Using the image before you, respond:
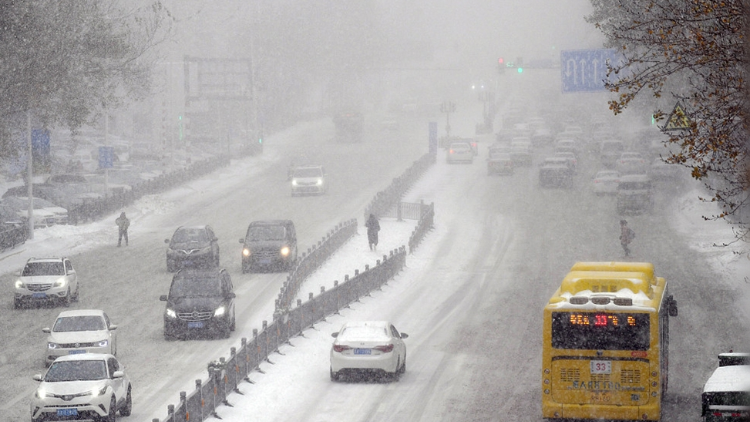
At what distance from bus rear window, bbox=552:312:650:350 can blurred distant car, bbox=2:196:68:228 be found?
3514 cm

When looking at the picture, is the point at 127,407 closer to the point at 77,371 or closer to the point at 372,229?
the point at 77,371

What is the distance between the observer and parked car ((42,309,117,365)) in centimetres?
2420

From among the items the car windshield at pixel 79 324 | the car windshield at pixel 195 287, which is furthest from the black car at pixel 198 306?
the car windshield at pixel 79 324

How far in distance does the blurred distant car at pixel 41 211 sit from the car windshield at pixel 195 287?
72.4 feet

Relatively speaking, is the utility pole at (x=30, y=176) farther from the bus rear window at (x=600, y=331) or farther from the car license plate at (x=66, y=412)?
the bus rear window at (x=600, y=331)

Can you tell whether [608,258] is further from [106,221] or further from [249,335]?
[106,221]

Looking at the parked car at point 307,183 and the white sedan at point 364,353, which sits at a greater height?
the parked car at point 307,183

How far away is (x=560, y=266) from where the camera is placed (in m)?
39.5

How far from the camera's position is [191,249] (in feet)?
122

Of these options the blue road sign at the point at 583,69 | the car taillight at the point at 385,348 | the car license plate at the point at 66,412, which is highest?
the blue road sign at the point at 583,69

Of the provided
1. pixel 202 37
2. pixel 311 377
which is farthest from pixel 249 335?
pixel 202 37

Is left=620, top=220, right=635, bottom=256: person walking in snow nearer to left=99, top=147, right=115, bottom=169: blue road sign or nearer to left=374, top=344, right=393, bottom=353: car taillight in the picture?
left=374, top=344, right=393, bottom=353: car taillight

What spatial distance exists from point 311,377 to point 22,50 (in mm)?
17730

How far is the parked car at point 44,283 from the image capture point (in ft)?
104
